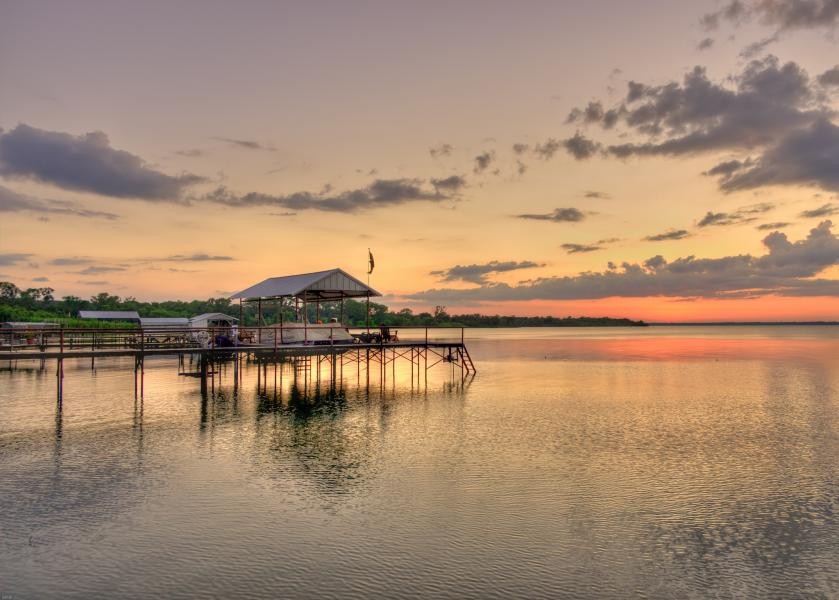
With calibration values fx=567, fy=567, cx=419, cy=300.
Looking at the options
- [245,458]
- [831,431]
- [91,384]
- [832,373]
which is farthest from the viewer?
[832,373]

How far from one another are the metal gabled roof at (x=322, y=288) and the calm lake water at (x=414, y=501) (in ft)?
33.6

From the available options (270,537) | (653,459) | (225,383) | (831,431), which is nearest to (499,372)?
(225,383)

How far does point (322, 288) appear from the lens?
38.7 m

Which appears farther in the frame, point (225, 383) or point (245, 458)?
point (225, 383)

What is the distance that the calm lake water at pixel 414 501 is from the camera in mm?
10469

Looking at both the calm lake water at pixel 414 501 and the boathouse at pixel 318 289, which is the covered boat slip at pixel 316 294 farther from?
the calm lake water at pixel 414 501

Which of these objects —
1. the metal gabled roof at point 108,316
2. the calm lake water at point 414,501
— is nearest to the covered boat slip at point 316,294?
the calm lake water at point 414,501

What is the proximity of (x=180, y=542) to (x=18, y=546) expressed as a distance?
316cm

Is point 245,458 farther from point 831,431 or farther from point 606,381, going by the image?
point 606,381

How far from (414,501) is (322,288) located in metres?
25.6

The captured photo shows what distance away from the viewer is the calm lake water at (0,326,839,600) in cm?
1047

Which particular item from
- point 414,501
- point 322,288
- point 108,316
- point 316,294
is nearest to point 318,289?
point 322,288

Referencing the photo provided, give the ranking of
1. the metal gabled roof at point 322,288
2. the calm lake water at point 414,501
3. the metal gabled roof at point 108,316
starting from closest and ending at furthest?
the calm lake water at point 414,501 → the metal gabled roof at point 322,288 → the metal gabled roof at point 108,316

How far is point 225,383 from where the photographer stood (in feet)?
135
